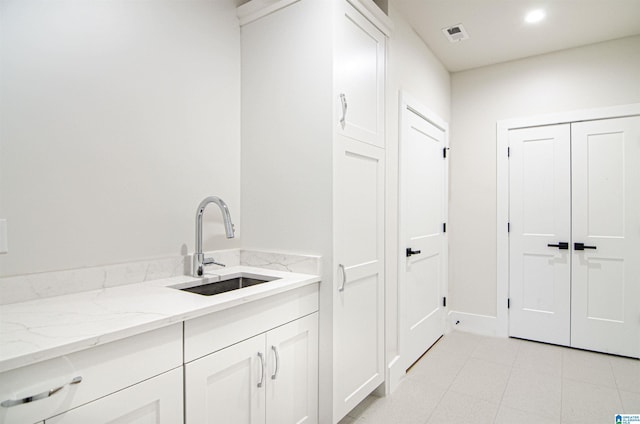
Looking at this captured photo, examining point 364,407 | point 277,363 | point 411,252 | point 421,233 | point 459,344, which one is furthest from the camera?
point 459,344

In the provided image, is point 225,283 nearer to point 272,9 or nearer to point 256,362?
point 256,362

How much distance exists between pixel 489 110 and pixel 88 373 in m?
3.78

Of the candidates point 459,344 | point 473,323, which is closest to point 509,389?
point 459,344

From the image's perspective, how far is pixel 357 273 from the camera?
77.5 inches

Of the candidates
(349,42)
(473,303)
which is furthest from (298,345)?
(473,303)

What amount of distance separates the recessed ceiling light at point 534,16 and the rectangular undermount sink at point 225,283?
8.86ft

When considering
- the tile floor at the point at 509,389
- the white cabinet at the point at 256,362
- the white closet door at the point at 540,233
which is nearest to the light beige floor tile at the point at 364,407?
the tile floor at the point at 509,389

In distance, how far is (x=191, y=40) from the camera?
6.05 feet

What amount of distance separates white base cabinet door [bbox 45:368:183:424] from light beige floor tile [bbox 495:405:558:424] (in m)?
1.87

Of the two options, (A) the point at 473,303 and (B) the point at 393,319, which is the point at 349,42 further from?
(A) the point at 473,303

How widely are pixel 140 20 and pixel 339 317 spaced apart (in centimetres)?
174

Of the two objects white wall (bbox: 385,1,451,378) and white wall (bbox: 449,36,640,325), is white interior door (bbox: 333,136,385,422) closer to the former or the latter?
white wall (bbox: 385,1,451,378)

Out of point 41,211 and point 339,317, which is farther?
point 339,317

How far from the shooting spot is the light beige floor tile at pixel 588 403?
2.07 meters
